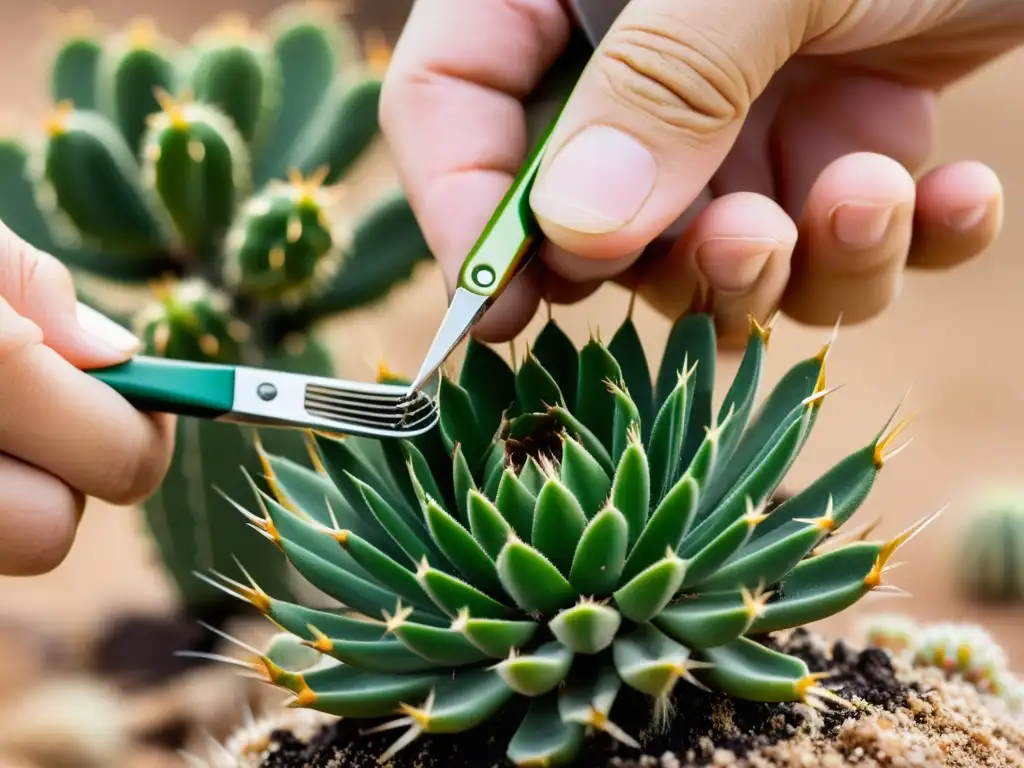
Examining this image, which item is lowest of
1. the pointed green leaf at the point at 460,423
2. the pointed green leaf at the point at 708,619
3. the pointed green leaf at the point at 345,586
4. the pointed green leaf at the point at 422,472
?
the pointed green leaf at the point at 345,586

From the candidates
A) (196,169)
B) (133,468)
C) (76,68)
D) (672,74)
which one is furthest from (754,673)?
(76,68)

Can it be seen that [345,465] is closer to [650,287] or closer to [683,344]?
[683,344]

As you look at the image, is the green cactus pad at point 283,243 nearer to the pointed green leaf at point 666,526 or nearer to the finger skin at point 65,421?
the finger skin at point 65,421

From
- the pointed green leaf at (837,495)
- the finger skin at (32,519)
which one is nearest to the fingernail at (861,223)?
the pointed green leaf at (837,495)

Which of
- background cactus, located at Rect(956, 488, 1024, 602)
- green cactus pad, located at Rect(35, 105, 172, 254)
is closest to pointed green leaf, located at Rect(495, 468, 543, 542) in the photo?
green cactus pad, located at Rect(35, 105, 172, 254)

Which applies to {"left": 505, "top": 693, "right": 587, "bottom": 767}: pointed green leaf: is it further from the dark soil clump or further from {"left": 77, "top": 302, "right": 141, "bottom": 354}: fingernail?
{"left": 77, "top": 302, "right": 141, "bottom": 354}: fingernail
